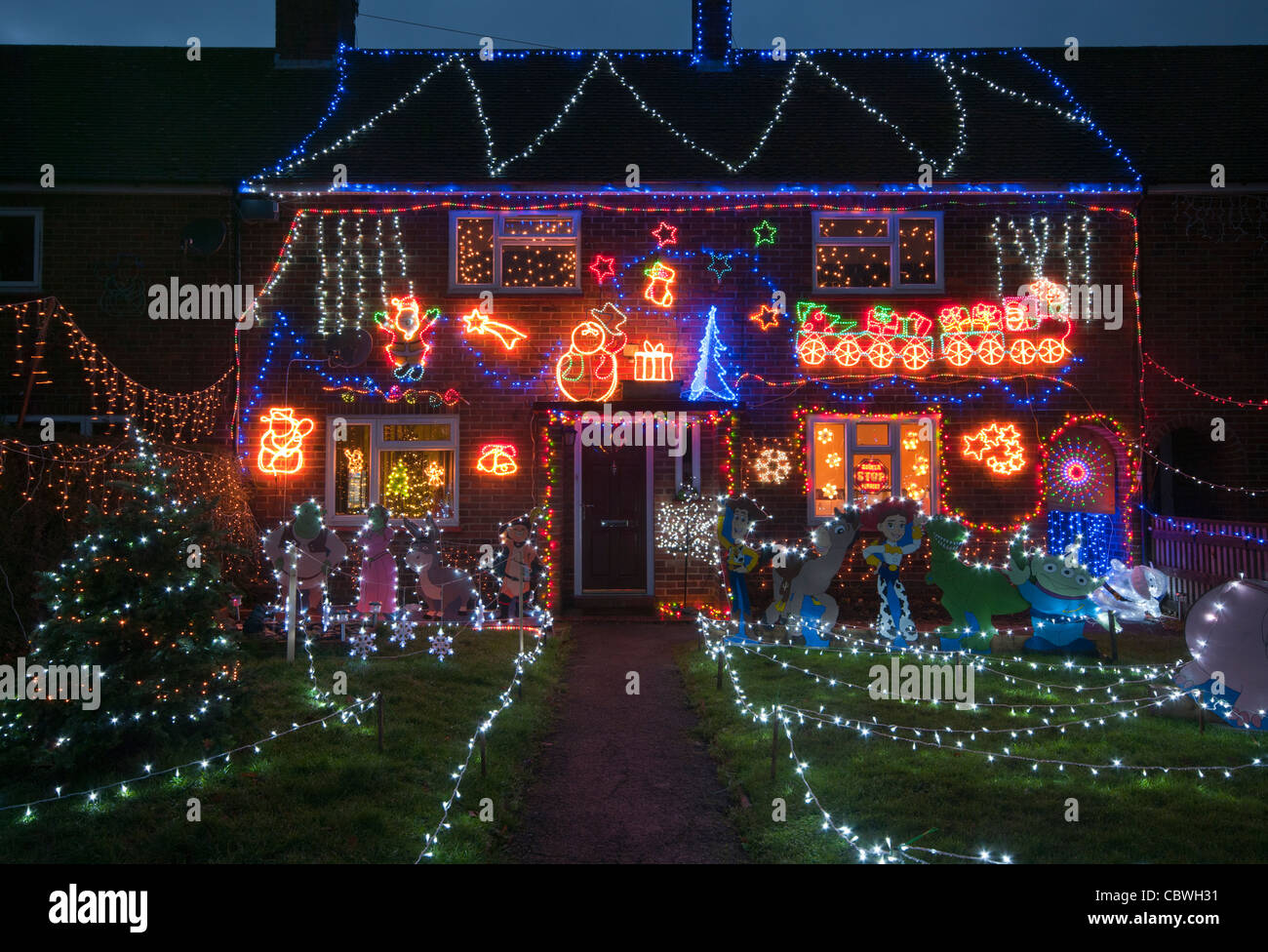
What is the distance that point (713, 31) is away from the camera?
46.2 feet

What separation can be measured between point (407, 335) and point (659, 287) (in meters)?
3.55

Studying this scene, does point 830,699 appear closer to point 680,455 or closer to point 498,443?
point 680,455

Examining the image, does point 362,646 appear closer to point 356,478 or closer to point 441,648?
point 441,648

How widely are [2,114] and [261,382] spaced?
594 centimetres

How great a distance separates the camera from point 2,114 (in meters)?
12.5

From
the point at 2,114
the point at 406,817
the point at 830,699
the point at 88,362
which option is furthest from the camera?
the point at 2,114

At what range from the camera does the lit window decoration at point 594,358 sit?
1147 cm

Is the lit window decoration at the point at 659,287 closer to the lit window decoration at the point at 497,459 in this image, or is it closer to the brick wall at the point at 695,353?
the brick wall at the point at 695,353

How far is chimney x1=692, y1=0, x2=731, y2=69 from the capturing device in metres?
14.0

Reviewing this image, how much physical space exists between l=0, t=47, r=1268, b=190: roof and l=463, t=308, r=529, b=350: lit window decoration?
1.78 m

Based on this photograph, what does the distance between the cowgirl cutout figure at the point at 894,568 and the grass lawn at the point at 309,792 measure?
436cm

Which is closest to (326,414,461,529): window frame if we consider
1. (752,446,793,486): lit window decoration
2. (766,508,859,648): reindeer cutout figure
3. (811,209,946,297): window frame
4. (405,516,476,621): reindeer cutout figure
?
(405,516,476,621): reindeer cutout figure

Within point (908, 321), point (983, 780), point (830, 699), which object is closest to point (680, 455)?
point (908, 321)

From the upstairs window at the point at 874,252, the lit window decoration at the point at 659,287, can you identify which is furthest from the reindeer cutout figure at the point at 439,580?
the upstairs window at the point at 874,252
